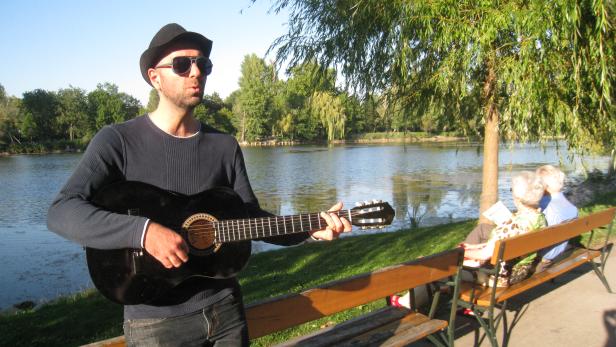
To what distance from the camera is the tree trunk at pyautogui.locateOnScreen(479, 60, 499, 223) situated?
25.2ft

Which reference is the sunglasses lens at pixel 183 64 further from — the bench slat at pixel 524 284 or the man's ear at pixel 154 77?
the bench slat at pixel 524 284

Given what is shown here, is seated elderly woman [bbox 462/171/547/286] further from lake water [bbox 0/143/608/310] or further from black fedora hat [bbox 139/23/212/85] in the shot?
lake water [bbox 0/143/608/310]

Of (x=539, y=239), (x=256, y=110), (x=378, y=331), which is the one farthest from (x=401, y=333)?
(x=256, y=110)

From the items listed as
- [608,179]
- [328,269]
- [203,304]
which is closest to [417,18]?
[328,269]

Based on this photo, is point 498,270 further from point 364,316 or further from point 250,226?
point 250,226

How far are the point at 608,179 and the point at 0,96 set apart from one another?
93876mm

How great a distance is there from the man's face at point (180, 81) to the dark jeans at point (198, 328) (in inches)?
33.8

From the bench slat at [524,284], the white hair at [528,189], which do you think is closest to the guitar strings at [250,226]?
the bench slat at [524,284]

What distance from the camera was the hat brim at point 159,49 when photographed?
205cm

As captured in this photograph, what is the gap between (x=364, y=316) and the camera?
12.3 feet

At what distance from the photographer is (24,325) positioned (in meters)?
6.27

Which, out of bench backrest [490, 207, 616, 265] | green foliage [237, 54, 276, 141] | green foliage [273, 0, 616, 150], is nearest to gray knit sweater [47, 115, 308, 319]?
bench backrest [490, 207, 616, 265]

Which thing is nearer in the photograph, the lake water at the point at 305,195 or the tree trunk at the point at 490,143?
the tree trunk at the point at 490,143

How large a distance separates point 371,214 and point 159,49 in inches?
49.2
